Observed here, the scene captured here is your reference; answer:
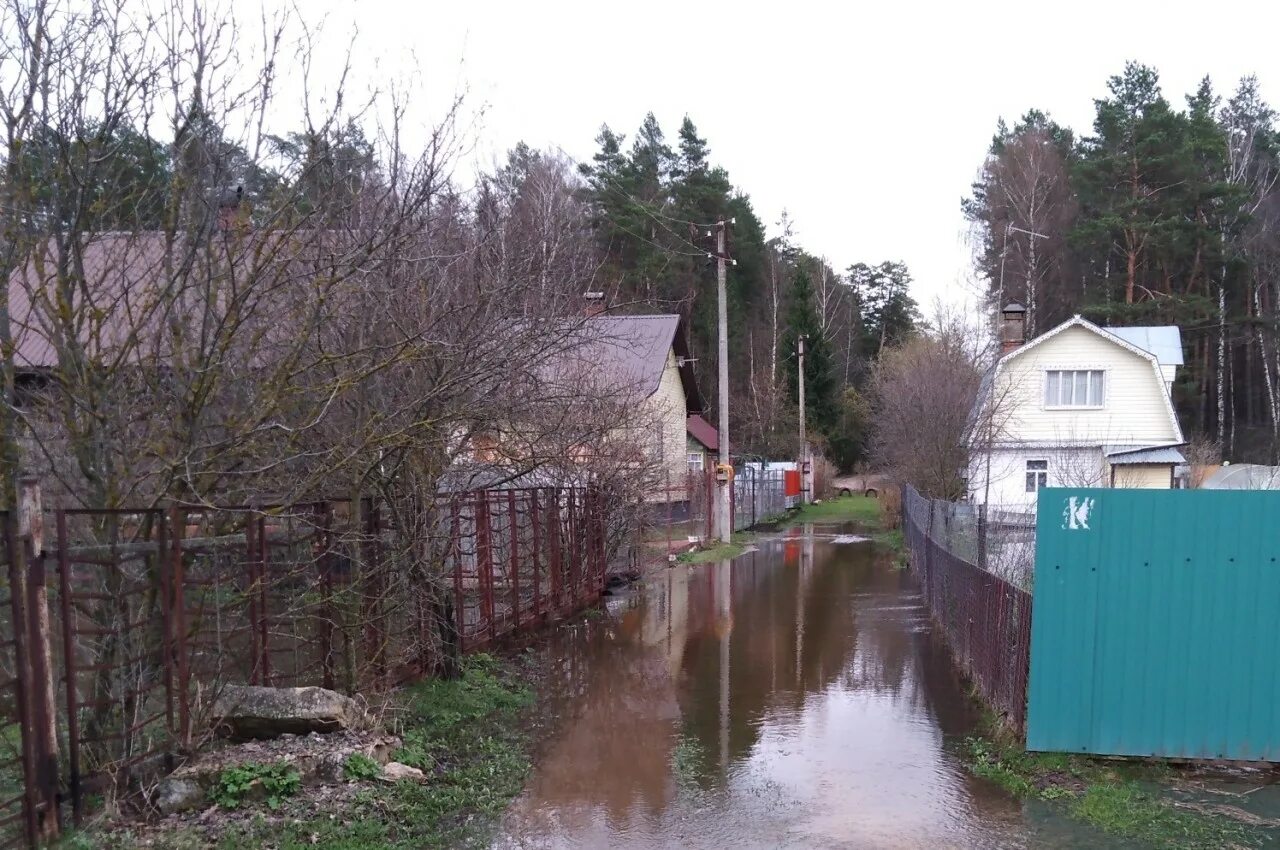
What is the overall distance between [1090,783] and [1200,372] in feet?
132

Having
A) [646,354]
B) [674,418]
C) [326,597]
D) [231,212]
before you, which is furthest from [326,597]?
[674,418]

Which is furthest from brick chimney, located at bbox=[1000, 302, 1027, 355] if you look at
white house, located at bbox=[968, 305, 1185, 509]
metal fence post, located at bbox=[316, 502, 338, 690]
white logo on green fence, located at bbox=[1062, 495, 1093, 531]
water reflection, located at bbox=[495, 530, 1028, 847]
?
metal fence post, located at bbox=[316, 502, 338, 690]

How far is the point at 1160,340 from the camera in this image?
97.7ft

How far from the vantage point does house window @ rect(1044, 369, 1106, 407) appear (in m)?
26.9

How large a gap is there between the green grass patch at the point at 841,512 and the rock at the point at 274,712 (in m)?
23.8

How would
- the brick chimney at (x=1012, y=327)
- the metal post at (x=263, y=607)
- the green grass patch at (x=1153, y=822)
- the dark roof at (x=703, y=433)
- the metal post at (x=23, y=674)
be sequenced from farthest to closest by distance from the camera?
the dark roof at (x=703, y=433) < the brick chimney at (x=1012, y=327) < the metal post at (x=263, y=607) < the green grass patch at (x=1153, y=822) < the metal post at (x=23, y=674)

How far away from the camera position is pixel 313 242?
610 centimetres

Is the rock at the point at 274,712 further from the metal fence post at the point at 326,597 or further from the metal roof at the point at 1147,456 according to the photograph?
the metal roof at the point at 1147,456

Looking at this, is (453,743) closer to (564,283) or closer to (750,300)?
(564,283)

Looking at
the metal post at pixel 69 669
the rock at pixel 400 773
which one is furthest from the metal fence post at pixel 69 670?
the rock at pixel 400 773

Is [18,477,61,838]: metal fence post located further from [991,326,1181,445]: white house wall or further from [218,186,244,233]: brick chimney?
[991,326,1181,445]: white house wall

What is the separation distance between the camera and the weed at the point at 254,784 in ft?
16.7

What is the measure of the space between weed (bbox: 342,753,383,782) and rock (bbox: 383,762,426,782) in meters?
0.06

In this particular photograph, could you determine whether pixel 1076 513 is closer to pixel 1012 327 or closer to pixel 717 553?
pixel 717 553
